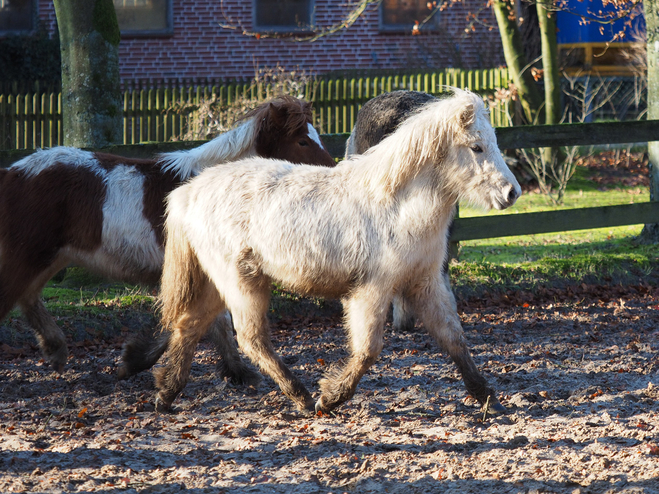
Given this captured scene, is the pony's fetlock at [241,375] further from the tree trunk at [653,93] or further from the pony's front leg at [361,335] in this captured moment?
the tree trunk at [653,93]

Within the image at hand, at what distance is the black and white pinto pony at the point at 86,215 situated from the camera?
4762 mm

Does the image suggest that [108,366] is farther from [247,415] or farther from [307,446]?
[307,446]

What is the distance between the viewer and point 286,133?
527 centimetres

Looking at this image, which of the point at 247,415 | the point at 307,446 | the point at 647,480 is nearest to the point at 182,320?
the point at 247,415

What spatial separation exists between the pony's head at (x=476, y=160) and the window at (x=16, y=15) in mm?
15242

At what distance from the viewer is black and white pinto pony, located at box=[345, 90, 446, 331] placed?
574 cm

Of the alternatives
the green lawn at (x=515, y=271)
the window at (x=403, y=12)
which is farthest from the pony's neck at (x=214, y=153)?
the window at (x=403, y=12)

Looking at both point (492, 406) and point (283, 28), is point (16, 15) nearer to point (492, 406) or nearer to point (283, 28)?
point (283, 28)

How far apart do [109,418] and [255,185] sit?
1.53 m

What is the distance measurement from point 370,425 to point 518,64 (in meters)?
10.6

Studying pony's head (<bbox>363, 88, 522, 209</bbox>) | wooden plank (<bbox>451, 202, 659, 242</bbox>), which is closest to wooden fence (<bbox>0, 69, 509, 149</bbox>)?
wooden plank (<bbox>451, 202, 659, 242</bbox>)

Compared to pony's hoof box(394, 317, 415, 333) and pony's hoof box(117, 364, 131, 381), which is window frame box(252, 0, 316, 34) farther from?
pony's hoof box(117, 364, 131, 381)

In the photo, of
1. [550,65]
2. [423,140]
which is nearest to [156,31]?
[550,65]

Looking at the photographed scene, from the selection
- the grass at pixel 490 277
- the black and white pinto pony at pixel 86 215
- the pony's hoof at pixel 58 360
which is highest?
the black and white pinto pony at pixel 86 215
